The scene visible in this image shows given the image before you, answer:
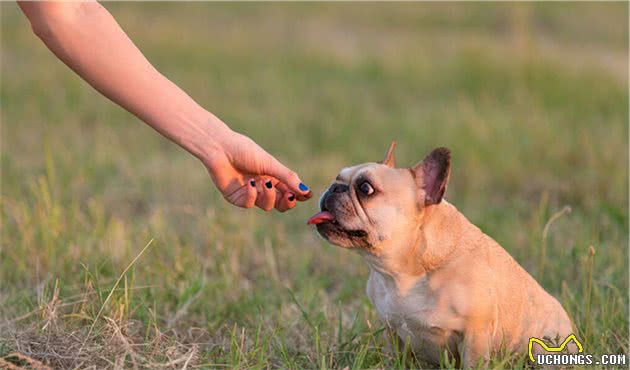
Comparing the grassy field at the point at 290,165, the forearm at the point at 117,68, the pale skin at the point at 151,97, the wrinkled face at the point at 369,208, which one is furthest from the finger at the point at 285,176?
the grassy field at the point at 290,165

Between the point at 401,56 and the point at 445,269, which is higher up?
the point at 401,56

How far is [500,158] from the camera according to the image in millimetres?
7273

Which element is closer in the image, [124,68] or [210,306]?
[124,68]

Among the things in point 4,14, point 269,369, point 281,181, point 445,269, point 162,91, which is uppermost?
point 4,14

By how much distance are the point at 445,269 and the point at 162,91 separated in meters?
1.23

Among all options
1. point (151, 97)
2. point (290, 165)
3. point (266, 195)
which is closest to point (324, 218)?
point (266, 195)

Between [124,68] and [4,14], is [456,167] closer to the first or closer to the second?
[124,68]

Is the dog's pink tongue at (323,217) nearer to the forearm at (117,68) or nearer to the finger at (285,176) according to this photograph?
the finger at (285,176)

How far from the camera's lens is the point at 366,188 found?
3541 millimetres

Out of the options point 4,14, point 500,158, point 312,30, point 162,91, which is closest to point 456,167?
point 500,158

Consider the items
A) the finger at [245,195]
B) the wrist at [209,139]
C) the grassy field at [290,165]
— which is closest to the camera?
the wrist at [209,139]

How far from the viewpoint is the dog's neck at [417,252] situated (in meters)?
3.55

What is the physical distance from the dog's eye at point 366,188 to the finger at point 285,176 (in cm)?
20

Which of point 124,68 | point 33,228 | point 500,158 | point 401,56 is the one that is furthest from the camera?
point 401,56
